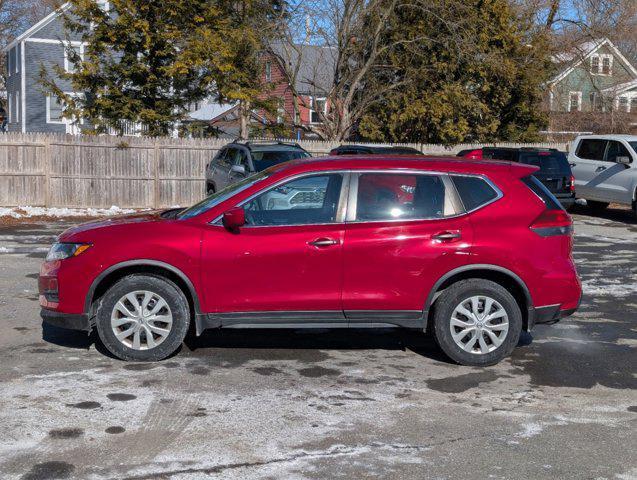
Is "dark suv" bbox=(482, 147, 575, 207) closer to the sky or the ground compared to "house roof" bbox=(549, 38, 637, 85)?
closer to the ground

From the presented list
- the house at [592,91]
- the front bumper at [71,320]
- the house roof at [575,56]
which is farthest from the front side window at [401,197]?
the house roof at [575,56]

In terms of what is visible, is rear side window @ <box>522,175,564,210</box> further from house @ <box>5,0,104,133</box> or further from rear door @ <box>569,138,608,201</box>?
house @ <box>5,0,104,133</box>

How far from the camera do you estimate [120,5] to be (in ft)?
75.6

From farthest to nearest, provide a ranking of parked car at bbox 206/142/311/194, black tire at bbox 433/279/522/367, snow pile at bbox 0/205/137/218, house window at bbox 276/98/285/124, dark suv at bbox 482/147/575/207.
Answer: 1. house window at bbox 276/98/285/124
2. snow pile at bbox 0/205/137/218
3. dark suv at bbox 482/147/575/207
4. parked car at bbox 206/142/311/194
5. black tire at bbox 433/279/522/367

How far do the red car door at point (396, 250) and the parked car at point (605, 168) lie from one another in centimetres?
1350

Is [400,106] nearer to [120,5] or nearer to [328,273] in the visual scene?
[120,5]

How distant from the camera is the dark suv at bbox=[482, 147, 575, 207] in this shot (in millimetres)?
19234

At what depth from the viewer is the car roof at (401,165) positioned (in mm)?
7422

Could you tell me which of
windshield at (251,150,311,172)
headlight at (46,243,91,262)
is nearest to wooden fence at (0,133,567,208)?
windshield at (251,150,311,172)

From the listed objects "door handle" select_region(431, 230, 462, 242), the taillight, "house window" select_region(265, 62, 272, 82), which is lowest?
"door handle" select_region(431, 230, 462, 242)

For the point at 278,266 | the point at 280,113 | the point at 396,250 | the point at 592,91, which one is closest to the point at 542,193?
the point at 396,250

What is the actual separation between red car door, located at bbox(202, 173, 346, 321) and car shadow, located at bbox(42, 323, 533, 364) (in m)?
0.78

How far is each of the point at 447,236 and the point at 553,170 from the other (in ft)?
42.4

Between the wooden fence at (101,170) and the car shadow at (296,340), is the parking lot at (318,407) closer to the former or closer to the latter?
the car shadow at (296,340)
